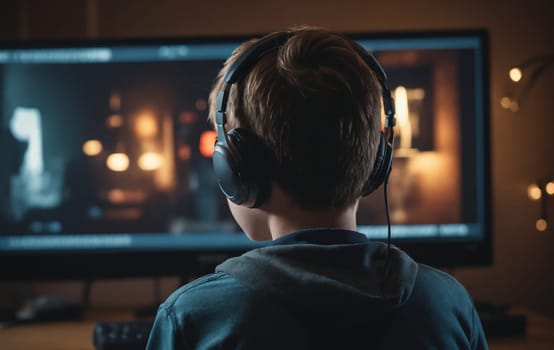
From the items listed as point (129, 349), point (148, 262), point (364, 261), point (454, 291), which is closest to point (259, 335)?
point (364, 261)

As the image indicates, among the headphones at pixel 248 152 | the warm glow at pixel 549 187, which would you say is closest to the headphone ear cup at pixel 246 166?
the headphones at pixel 248 152

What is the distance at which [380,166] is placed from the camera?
0.86 metres

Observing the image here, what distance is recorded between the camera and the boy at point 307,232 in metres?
0.70

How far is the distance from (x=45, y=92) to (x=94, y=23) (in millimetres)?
346

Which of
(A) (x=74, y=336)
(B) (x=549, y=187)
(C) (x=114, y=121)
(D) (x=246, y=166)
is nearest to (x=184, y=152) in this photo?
(C) (x=114, y=121)

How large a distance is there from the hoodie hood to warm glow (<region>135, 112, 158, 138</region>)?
742mm

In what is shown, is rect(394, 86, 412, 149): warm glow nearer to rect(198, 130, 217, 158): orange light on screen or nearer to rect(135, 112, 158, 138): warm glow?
rect(198, 130, 217, 158): orange light on screen

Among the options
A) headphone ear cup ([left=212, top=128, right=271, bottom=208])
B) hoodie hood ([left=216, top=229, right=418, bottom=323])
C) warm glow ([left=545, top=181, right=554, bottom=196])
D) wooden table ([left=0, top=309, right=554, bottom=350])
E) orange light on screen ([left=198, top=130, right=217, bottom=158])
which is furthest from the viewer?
warm glow ([left=545, top=181, right=554, bottom=196])

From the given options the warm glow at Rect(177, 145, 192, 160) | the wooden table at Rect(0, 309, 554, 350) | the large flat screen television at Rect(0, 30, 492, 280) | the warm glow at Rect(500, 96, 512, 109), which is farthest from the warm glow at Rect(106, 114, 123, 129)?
the warm glow at Rect(500, 96, 512, 109)

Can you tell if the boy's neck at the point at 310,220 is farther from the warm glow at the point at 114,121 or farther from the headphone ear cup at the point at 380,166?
the warm glow at the point at 114,121

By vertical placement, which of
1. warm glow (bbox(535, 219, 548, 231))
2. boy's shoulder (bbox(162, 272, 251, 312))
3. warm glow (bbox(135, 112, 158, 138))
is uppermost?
warm glow (bbox(135, 112, 158, 138))

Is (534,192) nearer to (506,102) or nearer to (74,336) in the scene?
(506,102)

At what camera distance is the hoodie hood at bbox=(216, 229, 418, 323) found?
0.69 meters

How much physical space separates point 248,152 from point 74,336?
0.73m
